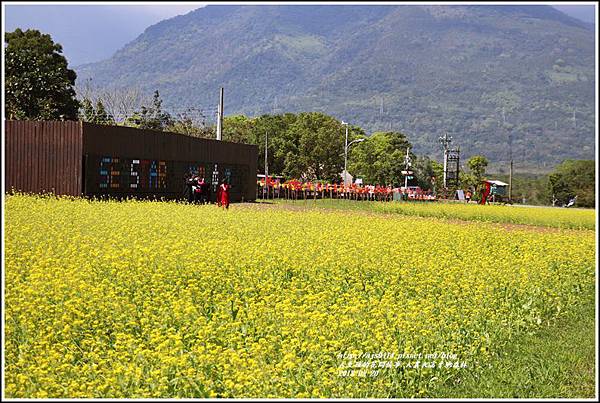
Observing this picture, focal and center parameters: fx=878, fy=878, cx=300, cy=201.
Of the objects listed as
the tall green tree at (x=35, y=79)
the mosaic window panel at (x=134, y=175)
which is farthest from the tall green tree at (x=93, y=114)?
the mosaic window panel at (x=134, y=175)

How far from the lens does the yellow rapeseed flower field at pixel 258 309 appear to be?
7.03 metres

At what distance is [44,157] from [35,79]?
67.0 ft

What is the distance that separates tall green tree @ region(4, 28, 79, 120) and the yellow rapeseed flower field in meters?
33.5

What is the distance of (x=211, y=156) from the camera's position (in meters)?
38.8

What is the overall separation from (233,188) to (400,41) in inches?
1140

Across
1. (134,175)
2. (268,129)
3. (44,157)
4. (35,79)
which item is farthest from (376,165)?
(44,157)

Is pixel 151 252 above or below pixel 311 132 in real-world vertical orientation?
below

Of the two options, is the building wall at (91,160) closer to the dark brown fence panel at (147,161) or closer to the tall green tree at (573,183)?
the dark brown fence panel at (147,161)

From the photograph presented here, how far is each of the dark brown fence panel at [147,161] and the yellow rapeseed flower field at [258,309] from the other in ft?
45.4

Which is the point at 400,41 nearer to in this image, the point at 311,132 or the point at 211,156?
the point at 311,132

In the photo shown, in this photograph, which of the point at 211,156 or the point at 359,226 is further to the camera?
the point at 211,156

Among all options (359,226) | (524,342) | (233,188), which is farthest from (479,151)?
(524,342)

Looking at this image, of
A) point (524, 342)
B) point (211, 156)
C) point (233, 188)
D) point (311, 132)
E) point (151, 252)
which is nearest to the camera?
point (524, 342)

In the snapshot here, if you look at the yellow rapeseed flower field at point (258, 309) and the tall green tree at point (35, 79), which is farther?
the tall green tree at point (35, 79)
